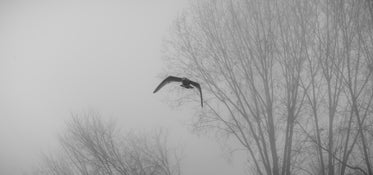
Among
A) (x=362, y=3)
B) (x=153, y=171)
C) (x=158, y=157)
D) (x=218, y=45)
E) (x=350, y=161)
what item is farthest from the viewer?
(x=158, y=157)

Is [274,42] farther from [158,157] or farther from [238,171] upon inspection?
[238,171]

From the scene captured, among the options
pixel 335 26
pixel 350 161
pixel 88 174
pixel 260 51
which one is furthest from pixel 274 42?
pixel 88 174

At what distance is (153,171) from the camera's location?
10742 millimetres

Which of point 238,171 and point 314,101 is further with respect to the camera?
point 238,171

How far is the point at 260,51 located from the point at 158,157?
723cm

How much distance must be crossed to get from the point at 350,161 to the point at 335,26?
4.86 m

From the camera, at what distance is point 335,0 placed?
674 centimetres

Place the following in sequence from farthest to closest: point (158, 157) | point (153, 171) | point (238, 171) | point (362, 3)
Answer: point (238, 171) → point (158, 157) → point (153, 171) → point (362, 3)

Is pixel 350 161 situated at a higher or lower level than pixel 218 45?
lower

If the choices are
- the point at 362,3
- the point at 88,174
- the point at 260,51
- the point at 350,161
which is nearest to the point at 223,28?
the point at 260,51

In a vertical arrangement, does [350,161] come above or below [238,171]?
above

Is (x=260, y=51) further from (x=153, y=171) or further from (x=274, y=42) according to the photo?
(x=153, y=171)

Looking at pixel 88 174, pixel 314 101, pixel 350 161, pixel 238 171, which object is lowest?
pixel 238 171

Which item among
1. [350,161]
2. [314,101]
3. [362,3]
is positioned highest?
[362,3]
